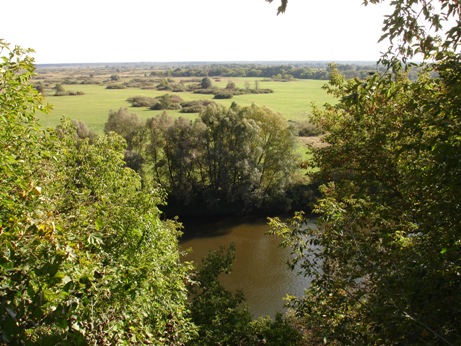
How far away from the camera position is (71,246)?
3.10 metres

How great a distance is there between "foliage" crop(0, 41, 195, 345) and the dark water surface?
8185 mm

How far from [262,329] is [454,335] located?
292 inches

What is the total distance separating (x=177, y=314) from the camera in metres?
7.94

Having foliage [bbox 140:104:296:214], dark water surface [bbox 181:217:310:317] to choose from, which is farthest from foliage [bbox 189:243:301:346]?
foliage [bbox 140:104:296:214]

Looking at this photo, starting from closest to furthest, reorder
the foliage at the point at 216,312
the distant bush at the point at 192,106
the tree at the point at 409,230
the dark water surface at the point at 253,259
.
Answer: the tree at the point at 409,230 < the foliage at the point at 216,312 < the dark water surface at the point at 253,259 < the distant bush at the point at 192,106

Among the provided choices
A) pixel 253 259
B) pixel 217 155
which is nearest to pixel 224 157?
pixel 217 155

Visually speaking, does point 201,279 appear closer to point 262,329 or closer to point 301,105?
point 262,329

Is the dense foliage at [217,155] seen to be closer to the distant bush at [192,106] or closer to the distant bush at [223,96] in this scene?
the distant bush at [192,106]

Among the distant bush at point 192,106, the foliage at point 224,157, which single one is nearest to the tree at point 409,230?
the foliage at point 224,157

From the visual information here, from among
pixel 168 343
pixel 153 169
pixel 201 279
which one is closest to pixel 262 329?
pixel 201 279

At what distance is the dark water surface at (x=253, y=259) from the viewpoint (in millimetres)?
18413

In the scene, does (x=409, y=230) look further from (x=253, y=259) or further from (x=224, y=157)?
(x=224, y=157)

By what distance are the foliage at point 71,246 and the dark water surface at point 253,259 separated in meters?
8.18

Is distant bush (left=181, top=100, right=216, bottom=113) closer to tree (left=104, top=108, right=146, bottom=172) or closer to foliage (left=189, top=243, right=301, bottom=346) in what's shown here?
tree (left=104, top=108, right=146, bottom=172)
